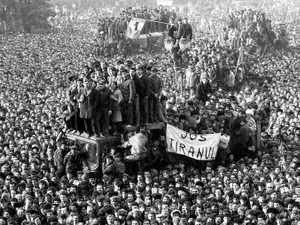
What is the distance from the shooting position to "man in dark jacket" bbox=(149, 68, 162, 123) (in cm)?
2473

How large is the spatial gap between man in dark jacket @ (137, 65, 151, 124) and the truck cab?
1.07 m

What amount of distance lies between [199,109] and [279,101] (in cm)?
535

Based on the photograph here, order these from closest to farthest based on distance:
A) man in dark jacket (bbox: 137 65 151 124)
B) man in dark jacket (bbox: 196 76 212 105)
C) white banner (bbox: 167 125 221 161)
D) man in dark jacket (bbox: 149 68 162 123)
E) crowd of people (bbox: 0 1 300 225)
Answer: crowd of people (bbox: 0 1 300 225) < white banner (bbox: 167 125 221 161) < man in dark jacket (bbox: 137 65 151 124) < man in dark jacket (bbox: 149 68 162 123) < man in dark jacket (bbox: 196 76 212 105)

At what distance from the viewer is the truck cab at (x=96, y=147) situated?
78.3 feet

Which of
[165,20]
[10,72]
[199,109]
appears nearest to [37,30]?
[165,20]

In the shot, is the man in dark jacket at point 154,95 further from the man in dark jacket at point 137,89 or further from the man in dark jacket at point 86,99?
the man in dark jacket at point 86,99

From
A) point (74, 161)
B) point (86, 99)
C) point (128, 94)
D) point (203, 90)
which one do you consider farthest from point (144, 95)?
point (203, 90)

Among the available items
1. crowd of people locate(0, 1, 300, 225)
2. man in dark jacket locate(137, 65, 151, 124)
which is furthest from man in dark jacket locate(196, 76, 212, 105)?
man in dark jacket locate(137, 65, 151, 124)

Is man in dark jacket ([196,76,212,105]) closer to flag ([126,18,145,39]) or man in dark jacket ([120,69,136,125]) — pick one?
man in dark jacket ([120,69,136,125])

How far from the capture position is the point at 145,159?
2408cm

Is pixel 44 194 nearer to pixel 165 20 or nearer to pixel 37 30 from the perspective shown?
pixel 165 20

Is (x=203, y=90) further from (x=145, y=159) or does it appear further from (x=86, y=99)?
(x=86, y=99)

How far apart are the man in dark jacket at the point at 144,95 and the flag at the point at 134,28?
23.8 metres

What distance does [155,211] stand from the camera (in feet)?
63.6
